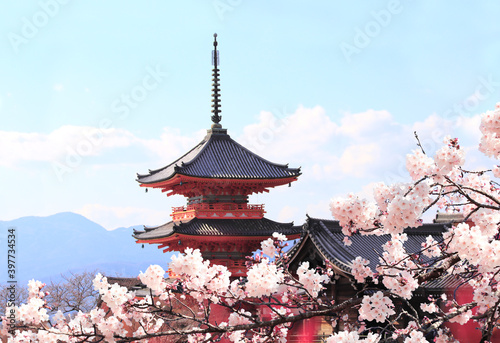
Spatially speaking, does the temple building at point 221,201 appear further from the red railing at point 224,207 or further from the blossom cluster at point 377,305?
the blossom cluster at point 377,305

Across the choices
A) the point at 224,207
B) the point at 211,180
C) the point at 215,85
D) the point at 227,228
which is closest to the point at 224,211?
the point at 224,207

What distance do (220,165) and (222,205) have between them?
1599 mm

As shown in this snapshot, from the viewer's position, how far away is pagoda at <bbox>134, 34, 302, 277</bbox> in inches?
871

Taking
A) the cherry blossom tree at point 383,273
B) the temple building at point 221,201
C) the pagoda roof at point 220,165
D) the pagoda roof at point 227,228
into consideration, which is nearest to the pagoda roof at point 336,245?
the temple building at point 221,201

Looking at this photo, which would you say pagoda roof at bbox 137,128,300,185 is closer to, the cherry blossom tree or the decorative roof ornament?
the decorative roof ornament

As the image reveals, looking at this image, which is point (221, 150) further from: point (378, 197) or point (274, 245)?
point (378, 197)

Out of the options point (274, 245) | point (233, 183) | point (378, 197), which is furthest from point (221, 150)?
point (378, 197)

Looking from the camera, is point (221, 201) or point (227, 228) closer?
point (227, 228)

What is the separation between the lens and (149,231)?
26031 millimetres

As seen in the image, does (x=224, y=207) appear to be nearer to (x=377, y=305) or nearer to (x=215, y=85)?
(x=215, y=85)

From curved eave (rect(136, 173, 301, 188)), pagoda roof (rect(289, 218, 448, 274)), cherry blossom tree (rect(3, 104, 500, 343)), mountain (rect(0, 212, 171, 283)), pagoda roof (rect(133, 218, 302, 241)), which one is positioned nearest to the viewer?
cherry blossom tree (rect(3, 104, 500, 343))

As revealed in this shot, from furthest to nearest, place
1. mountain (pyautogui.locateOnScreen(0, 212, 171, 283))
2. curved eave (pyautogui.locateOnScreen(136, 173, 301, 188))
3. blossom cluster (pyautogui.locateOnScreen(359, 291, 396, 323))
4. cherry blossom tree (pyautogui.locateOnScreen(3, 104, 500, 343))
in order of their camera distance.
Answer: mountain (pyautogui.locateOnScreen(0, 212, 171, 283)) < curved eave (pyautogui.locateOnScreen(136, 173, 301, 188)) < blossom cluster (pyautogui.locateOnScreen(359, 291, 396, 323)) < cherry blossom tree (pyautogui.locateOnScreen(3, 104, 500, 343))

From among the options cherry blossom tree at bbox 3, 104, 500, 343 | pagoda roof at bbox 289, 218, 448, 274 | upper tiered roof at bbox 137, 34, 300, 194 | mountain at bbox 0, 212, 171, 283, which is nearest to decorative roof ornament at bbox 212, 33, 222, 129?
upper tiered roof at bbox 137, 34, 300, 194

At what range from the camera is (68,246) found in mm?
109500
